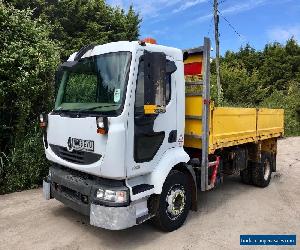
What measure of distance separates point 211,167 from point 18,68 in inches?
184

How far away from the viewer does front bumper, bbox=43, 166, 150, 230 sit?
4133mm

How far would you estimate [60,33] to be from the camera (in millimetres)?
19516

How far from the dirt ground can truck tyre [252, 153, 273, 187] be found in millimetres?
359

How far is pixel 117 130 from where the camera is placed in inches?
161

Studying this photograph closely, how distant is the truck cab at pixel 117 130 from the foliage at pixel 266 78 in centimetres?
1846

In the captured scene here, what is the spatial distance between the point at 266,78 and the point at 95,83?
106 feet

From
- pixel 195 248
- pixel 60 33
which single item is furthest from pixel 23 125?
pixel 60 33

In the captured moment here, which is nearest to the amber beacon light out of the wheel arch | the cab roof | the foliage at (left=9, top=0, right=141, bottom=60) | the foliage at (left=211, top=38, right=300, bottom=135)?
the cab roof

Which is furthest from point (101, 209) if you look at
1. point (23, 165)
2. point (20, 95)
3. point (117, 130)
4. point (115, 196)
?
point (20, 95)

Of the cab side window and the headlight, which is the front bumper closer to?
the headlight

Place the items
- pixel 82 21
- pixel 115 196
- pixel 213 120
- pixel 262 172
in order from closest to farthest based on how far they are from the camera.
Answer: pixel 115 196, pixel 213 120, pixel 262 172, pixel 82 21

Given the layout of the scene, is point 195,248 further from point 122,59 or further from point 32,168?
point 32,168

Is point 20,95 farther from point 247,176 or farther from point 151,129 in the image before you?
point 247,176

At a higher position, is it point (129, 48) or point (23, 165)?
point (129, 48)
